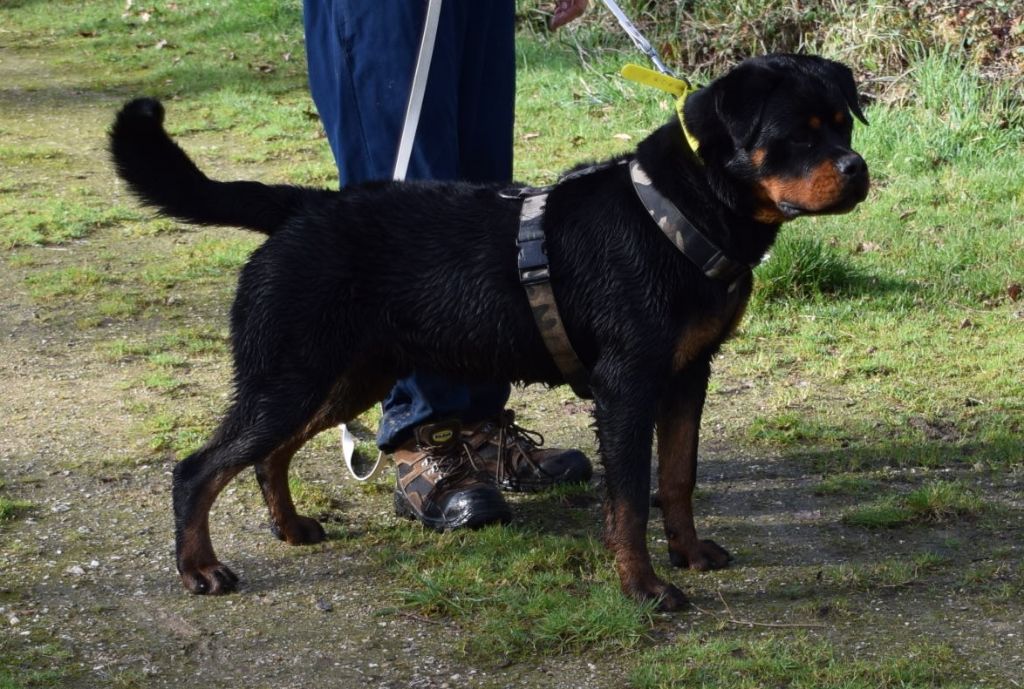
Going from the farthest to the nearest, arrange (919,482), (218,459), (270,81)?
(270,81), (919,482), (218,459)

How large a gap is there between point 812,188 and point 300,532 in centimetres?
183

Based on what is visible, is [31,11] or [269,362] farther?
[31,11]

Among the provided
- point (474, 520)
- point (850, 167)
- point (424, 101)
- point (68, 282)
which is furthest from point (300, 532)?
point (68, 282)

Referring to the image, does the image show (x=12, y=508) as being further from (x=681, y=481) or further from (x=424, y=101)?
(x=681, y=481)

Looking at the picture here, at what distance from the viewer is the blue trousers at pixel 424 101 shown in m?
4.13

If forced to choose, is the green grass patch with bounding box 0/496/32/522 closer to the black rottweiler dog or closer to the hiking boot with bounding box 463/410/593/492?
the black rottweiler dog

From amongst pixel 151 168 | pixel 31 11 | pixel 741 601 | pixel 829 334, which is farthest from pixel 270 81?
pixel 741 601

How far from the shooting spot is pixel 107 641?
354 centimetres

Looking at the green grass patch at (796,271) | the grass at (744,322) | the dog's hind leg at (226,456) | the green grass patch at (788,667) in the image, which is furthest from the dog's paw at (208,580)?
the green grass patch at (796,271)

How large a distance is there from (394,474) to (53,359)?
5.93ft

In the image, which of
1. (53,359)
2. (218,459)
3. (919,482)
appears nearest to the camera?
(218,459)

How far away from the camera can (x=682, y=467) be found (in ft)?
12.8

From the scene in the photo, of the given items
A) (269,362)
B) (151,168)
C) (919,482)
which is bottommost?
(919,482)

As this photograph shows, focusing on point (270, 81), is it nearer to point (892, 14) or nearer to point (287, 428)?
point (892, 14)
